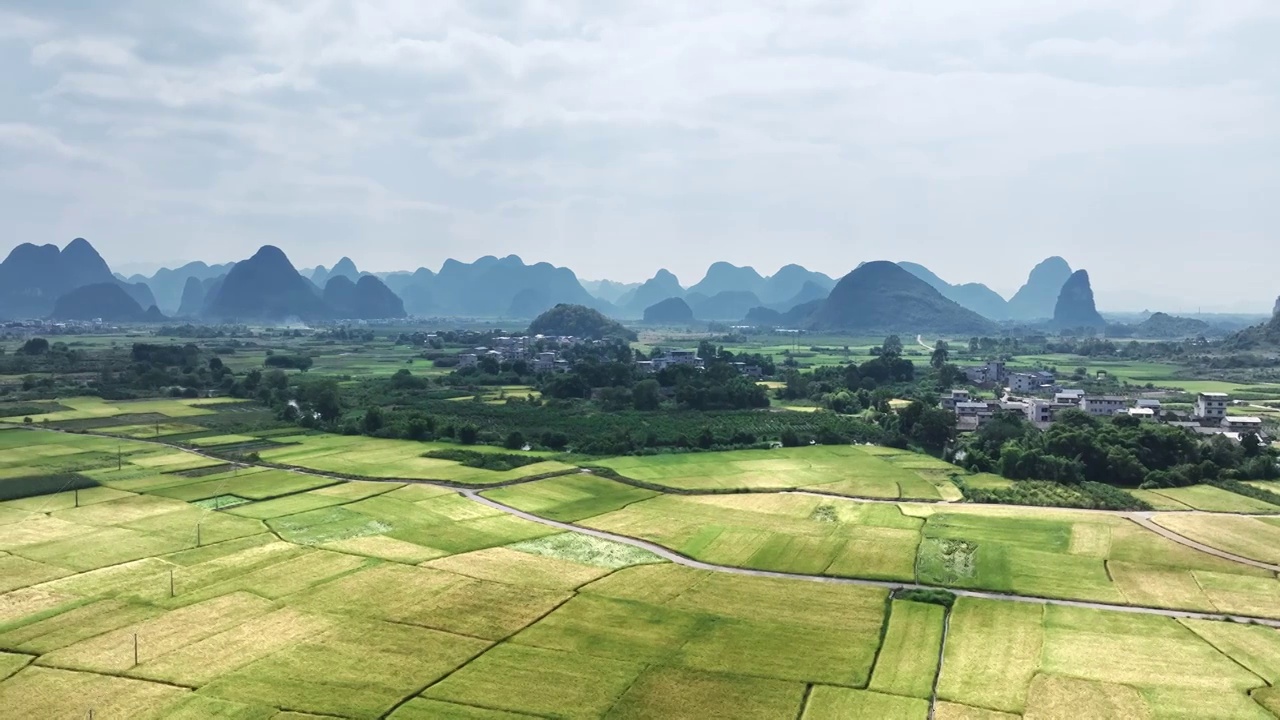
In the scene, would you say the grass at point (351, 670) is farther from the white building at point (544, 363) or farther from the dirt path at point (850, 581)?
the white building at point (544, 363)

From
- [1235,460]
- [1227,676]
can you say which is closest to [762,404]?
[1235,460]

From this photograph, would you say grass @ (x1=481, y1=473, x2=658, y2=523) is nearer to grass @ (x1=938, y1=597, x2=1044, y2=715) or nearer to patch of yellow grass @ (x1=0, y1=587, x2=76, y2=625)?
grass @ (x1=938, y1=597, x2=1044, y2=715)

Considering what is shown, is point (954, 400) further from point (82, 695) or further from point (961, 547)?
point (82, 695)

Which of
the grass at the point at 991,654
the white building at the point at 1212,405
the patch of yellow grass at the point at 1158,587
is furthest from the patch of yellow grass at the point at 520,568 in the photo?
the white building at the point at 1212,405

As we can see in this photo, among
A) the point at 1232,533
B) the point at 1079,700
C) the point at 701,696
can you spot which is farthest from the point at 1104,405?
the point at 701,696

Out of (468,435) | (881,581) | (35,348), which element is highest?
(35,348)

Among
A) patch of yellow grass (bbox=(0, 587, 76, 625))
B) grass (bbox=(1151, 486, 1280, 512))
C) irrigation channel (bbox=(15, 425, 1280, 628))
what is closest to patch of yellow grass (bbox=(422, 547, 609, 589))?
irrigation channel (bbox=(15, 425, 1280, 628))
